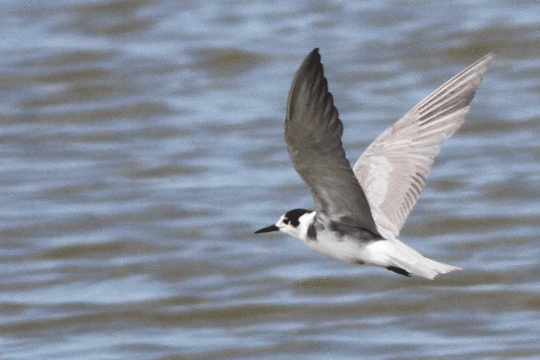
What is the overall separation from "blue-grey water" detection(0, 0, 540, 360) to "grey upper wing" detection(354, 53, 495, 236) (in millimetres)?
3079

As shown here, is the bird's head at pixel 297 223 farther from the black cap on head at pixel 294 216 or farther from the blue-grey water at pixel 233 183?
the blue-grey water at pixel 233 183

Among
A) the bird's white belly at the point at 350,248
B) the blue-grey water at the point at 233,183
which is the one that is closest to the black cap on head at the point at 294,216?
the bird's white belly at the point at 350,248

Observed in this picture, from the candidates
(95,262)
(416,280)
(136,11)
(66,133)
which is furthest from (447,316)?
(136,11)

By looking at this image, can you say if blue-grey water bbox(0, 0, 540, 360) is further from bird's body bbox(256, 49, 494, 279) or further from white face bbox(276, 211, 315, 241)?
white face bbox(276, 211, 315, 241)

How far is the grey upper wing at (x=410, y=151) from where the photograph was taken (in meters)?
6.91

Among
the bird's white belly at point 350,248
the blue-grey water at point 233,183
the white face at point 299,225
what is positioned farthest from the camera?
the blue-grey water at point 233,183

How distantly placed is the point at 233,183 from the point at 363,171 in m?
5.45

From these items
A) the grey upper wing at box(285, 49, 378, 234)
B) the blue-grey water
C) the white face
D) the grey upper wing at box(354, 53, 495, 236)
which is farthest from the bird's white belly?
the blue-grey water

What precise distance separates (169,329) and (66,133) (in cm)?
421

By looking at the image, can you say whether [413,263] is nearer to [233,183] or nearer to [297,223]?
[297,223]

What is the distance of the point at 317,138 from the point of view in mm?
5535

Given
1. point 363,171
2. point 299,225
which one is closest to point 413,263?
point 299,225

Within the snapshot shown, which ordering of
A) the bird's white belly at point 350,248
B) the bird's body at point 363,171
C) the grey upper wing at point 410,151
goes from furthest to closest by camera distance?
the grey upper wing at point 410,151, the bird's white belly at point 350,248, the bird's body at point 363,171

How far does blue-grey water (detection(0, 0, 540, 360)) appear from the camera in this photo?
416 inches
